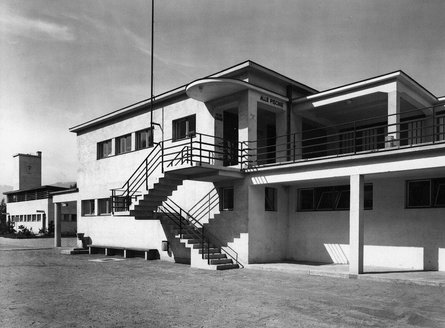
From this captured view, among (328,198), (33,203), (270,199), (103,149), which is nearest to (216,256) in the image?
(270,199)

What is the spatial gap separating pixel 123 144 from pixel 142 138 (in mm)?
2160

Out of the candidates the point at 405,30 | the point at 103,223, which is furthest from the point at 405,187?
the point at 103,223

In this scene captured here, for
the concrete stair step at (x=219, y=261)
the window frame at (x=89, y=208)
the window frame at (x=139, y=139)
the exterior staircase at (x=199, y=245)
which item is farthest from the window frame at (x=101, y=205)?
the concrete stair step at (x=219, y=261)

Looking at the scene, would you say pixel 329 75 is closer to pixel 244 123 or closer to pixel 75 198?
pixel 244 123

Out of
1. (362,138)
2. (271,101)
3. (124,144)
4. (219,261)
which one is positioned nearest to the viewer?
(362,138)

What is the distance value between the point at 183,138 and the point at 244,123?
12.3 feet

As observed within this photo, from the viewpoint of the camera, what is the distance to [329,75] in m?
17.4

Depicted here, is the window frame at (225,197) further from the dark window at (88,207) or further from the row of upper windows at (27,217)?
the row of upper windows at (27,217)

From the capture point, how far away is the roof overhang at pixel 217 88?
15.9 meters

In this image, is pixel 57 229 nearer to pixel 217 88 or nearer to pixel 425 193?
pixel 217 88

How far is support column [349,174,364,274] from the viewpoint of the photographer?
42.5 ft

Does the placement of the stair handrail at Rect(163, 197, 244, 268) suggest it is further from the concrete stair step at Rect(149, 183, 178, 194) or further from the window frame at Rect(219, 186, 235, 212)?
the window frame at Rect(219, 186, 235, 212)

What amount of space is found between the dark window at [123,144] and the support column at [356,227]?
45.2 ft

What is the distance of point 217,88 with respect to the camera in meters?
16.4
